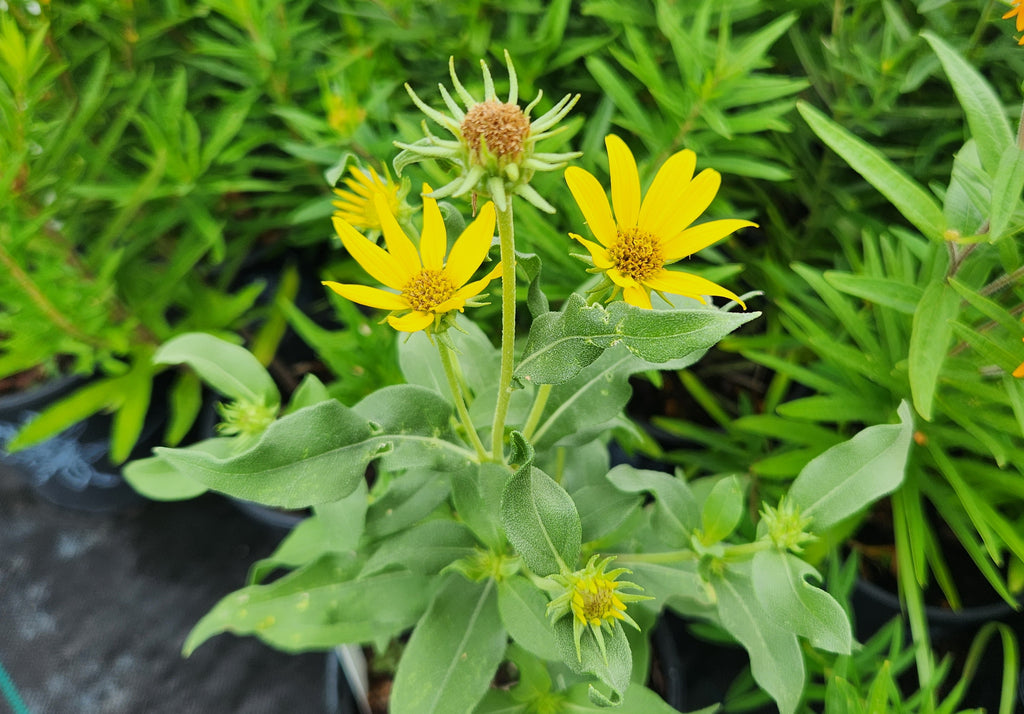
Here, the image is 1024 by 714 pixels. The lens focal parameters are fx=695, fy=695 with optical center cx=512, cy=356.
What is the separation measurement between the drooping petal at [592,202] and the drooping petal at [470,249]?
0.18 ft

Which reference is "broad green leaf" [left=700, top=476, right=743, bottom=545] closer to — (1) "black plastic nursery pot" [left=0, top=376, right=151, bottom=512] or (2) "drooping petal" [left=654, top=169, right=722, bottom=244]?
(2) "drooping petal" [left=654, top=169, right=722, bottom=244]

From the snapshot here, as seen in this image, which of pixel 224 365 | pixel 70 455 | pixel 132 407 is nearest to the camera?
pixel 224 365

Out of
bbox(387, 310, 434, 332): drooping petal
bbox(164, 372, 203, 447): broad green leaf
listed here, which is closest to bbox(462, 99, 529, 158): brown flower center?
bbox(387, 310, 434, 332): drooping petal

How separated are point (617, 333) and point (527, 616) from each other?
0.96 ft

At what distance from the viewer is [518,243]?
0.85 m

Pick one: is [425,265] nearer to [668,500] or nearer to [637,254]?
[637,254]


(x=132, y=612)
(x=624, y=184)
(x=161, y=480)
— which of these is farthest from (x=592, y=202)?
(x=132, y=612)

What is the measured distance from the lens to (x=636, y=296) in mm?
443

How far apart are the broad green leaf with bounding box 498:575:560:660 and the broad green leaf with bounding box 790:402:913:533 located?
9.1 inches

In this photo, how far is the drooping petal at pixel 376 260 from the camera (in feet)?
1.42

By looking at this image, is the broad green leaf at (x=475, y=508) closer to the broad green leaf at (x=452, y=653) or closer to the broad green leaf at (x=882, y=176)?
the broad green leaf at (x=452, y=653)

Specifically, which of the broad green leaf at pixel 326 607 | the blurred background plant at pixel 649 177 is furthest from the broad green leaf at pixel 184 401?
the broad green leaf at pixel 326 607

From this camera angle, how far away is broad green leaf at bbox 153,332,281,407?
644mm

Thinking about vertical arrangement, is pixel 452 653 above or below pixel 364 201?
below
